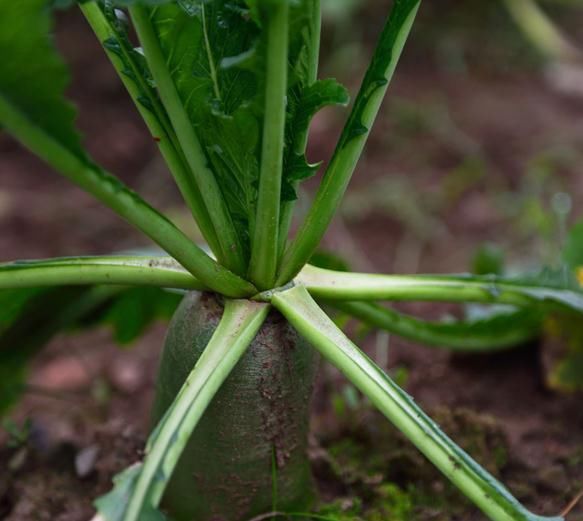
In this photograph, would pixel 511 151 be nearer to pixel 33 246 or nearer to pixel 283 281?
pixel 33 246

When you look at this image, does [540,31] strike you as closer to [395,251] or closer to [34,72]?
[395,251]

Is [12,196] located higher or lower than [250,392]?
higher

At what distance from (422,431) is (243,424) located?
232 millimetres

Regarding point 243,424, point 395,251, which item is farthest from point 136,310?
point 395,251

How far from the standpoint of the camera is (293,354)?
A: 964mm

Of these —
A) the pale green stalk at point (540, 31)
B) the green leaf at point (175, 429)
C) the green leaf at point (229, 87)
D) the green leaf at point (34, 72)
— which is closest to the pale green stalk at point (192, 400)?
the green leaf at point (175, 429)

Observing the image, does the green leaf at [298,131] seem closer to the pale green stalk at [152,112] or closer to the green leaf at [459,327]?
the pale green stalk at [152,112]

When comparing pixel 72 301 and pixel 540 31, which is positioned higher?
pixel 540 31

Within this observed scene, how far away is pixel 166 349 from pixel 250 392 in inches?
4.8

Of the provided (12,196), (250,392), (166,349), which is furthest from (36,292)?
(12,196)

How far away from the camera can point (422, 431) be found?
810mm

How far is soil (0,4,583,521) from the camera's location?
1168 mm

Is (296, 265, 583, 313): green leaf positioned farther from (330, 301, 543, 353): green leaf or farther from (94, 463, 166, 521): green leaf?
(94, 463, 166, 521): green leaf

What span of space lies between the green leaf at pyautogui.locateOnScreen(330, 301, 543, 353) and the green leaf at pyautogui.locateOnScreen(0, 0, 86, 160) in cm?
43
